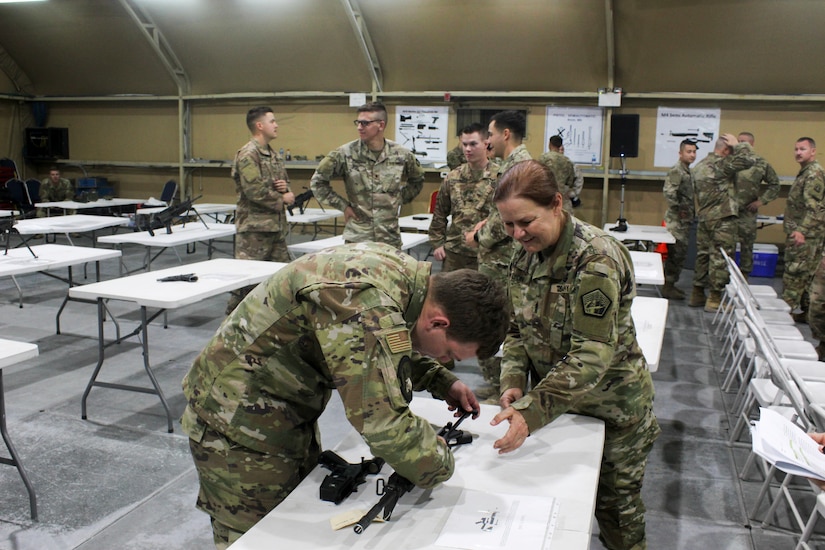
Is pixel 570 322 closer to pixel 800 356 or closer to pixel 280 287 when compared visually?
pixel 280 287

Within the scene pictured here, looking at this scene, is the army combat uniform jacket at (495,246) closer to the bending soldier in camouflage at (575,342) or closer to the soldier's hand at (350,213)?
the soldier's hand at (350,213)

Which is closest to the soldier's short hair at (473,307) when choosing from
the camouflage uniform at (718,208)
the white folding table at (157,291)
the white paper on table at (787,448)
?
the white paper on table at (787,448)

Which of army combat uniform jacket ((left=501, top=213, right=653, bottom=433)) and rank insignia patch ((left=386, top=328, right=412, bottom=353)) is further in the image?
army combat uniform jacket ((left=501, top=213, right=653, bottom=433))

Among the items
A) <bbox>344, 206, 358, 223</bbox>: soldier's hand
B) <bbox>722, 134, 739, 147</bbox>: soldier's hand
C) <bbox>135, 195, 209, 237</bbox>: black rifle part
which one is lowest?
<bbox>135, 195, 209, 237</bbox>: black rifle part

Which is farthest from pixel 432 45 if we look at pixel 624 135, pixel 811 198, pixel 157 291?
pixel 157 291

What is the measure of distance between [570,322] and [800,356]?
114 inches

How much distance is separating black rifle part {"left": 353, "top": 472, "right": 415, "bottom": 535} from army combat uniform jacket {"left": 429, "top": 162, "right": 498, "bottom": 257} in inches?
114

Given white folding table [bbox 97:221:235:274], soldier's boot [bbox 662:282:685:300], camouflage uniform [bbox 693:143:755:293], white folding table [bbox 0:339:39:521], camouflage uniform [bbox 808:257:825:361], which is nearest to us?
white folding table [bbox 0:339:39:521]

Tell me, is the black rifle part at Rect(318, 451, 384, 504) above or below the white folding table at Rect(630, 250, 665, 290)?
below

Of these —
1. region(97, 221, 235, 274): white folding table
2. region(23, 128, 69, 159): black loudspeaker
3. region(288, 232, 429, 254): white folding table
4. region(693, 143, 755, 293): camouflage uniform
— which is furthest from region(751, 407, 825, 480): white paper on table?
region(23, 128, 69, 159): black loudspeaker

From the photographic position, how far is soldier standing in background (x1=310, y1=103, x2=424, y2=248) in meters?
4.63

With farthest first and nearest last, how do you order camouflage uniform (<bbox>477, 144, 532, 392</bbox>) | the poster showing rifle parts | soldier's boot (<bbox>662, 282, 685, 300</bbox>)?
1. the poster showing rifle parts
2. soldier's boot (<bbox>662, 282, 685, 300</bbox>)
3. camouflage uniform (<bbox>477, 144, 532, 392</bbox>)

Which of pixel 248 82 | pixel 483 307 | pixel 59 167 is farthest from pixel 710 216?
pixel 59 167

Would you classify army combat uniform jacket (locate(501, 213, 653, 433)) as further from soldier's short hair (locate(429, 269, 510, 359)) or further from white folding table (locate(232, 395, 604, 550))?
soldier's short hair (locate(429, 269, 510, 359))
